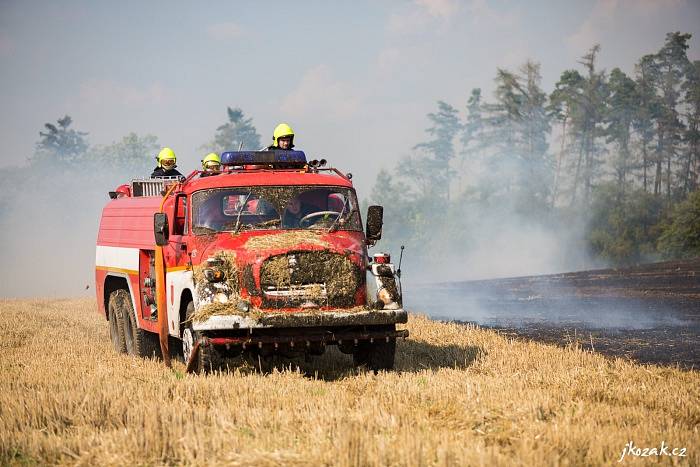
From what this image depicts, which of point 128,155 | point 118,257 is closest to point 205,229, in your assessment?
point 118,257

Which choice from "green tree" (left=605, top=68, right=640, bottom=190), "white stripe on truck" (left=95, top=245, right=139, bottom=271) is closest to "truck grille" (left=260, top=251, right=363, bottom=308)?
"white stripe on truck" (left=95, top=245, right=139, bottom=271)

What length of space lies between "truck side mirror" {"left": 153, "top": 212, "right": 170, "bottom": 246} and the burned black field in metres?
6.34

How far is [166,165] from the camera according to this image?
18594 millimetres

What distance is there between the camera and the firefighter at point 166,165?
721 inches

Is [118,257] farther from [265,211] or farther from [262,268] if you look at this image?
[262,268]

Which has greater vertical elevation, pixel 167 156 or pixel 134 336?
pixel 167 156

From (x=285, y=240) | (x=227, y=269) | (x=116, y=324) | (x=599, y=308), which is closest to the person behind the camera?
(x=227, y=269)

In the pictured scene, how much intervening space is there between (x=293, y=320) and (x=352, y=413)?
2841 millimetres

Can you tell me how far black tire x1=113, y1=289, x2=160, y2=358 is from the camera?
15.0 m

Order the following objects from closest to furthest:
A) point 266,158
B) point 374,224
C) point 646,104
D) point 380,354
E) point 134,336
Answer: point 380,354
point 374,224
point 266,158
point 134,336
point 646,104

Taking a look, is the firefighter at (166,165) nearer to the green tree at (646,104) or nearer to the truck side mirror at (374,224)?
the truck side mirror at (374,224)

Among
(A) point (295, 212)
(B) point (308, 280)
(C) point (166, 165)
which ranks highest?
(C) point (166, 165)

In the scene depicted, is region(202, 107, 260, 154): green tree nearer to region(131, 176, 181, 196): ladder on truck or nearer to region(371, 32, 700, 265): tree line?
region(371, 32, 700, 265): tree line

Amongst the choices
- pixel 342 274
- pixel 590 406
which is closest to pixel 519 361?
pixel 342 274
